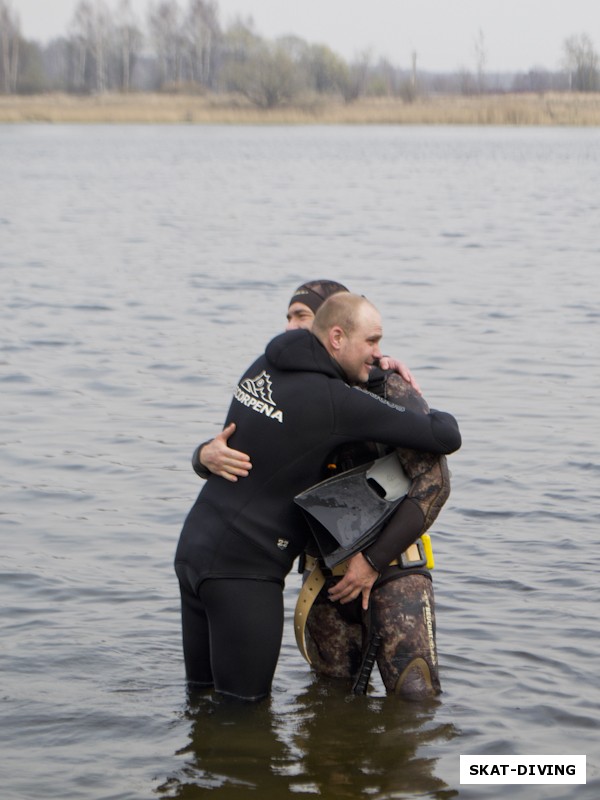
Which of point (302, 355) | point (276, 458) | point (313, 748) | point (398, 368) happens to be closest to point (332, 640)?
point (313, 748)

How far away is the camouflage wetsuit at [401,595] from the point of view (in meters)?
5.32

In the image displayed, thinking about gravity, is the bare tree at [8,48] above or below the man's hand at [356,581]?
above

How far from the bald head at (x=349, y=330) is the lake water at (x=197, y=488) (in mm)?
1518

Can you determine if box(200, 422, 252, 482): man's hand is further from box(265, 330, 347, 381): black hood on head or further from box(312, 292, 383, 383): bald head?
box(312, 292, 383, 383): bald head

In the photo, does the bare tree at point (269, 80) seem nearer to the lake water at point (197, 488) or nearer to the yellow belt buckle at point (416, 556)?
the lake water at point (197, 488)

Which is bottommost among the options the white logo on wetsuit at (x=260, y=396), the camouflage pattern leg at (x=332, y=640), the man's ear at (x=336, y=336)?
the camouflage pattern leg at (x=332, y=640)

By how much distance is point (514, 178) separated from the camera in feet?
144

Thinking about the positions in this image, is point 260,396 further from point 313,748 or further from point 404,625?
point 313,748

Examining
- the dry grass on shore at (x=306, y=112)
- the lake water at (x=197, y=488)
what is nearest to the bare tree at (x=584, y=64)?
the dry grass on shore at (x=306, y=112)

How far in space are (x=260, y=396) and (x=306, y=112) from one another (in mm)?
81515

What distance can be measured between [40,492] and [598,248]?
722 inches

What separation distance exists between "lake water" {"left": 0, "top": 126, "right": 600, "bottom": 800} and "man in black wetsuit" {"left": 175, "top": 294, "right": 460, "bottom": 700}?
1.75ft

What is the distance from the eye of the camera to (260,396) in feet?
17.0

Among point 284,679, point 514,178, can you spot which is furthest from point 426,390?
point 514,178
